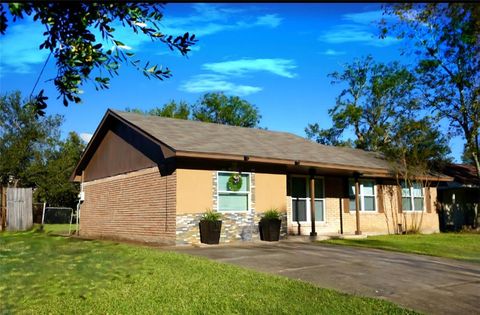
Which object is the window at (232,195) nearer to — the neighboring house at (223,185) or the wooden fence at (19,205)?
the neighboring house at (223,185)

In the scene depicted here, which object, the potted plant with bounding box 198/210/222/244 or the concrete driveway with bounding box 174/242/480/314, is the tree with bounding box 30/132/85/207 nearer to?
the potted plant with bounding box 198/210/222/244

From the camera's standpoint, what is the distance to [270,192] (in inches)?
647

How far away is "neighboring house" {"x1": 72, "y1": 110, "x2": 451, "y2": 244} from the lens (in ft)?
48.2

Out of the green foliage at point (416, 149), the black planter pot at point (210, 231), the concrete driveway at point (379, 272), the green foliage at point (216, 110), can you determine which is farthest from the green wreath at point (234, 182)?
the green foliage at point (216, 110)

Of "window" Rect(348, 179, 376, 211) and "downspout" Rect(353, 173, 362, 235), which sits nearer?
"downspout" Rect(353, 173, 362, 235)

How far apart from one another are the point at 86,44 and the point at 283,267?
23.9 feet

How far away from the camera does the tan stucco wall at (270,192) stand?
16109 millimetres

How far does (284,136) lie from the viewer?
22391 mm

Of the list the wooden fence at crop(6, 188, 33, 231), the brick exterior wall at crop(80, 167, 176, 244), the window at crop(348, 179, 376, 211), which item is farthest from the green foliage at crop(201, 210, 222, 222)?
the wooden fence at crop(6, 188, 33, 231)

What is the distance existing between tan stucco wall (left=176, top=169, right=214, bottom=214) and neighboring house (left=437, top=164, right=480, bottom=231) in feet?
51.3

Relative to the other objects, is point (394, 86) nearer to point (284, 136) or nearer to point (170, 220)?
point (284, 136)

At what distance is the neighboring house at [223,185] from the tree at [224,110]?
1297 inches

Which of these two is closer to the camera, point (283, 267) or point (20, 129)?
point (283, 267)

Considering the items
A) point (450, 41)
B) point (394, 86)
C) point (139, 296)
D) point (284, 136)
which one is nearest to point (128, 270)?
point (139, 296)
